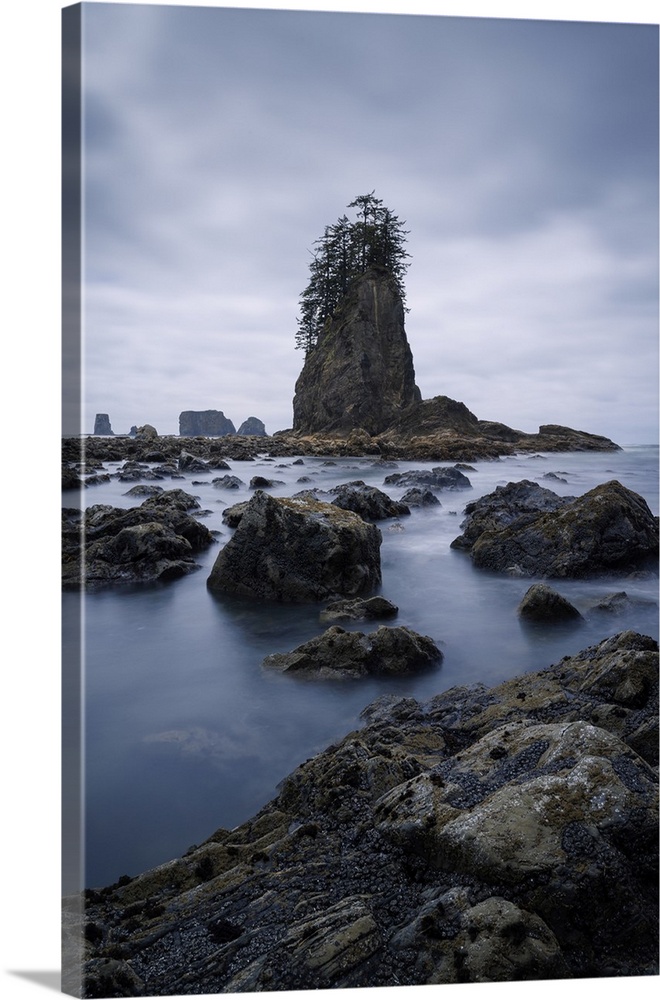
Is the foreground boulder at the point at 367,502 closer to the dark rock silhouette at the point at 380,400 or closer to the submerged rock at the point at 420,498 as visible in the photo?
the submerged rock at the point at 420,498

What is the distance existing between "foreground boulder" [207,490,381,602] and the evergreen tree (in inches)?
66.0

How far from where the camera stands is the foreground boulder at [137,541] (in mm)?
3818

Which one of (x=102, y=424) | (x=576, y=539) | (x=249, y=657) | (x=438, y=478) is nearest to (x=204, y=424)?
(x=102, y=424)

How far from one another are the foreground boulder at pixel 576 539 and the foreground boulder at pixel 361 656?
5.48 ft

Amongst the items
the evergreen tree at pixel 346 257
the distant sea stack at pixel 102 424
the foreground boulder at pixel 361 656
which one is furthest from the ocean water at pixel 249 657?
the evergreen tree at pixel 346 257

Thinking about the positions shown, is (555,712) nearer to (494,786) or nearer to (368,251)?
(494,786)

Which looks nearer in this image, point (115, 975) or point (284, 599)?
point (115, 975)

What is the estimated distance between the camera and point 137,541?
6594mm

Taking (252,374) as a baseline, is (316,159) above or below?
above

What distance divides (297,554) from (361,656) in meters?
1.76

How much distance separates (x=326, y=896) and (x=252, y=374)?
3462 mm

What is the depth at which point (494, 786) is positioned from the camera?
10.6 ft

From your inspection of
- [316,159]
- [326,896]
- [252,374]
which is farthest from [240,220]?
[326,896]

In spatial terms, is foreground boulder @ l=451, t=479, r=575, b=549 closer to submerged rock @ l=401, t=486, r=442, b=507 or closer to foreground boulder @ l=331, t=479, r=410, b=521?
submerged rock @ l=401, t=486, r=442, b=507
